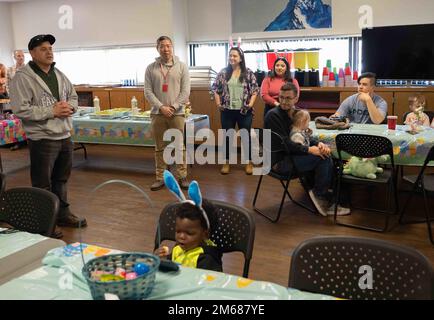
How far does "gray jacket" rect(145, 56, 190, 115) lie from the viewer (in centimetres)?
→ 461

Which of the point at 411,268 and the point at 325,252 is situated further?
the point at 325,252

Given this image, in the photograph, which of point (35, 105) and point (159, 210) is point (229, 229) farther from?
point (159, 210)

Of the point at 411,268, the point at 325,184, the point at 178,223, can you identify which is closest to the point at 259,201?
the point at 325,184

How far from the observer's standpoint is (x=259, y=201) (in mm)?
4379

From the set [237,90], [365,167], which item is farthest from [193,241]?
[237,90]

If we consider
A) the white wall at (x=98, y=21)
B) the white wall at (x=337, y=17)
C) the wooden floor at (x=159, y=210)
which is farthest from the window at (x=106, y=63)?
the wooden floor at (x=159, y=210)

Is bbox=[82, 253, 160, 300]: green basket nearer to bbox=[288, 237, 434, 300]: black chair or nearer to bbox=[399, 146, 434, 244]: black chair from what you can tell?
bbox=[288, 237, 434, 300]: black chair

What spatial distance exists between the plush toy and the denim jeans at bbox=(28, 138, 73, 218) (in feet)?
7.50

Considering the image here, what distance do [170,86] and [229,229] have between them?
2.85m

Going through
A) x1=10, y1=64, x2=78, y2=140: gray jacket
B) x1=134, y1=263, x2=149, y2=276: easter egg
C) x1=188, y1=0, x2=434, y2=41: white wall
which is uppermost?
x1=188, y1=0, x2=434, y2=41: white wall

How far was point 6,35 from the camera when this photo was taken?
27.1 feet

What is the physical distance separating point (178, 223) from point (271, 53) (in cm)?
483

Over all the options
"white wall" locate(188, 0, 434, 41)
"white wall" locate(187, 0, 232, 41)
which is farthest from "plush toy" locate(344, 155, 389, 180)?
"white wall" locate(187, 0, 232, 41)
